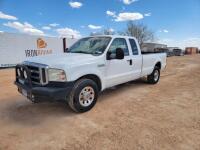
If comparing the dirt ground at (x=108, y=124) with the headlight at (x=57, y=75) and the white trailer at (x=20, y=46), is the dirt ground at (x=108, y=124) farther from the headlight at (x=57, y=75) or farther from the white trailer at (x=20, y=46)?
the white trailer at (x=20, y=46)

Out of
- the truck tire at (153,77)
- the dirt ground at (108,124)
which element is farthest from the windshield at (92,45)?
the truck tire at (153,77)

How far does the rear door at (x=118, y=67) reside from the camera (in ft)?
16.5

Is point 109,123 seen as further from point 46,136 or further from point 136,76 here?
point 136,76

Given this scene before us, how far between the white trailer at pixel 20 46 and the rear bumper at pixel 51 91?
13.9 m

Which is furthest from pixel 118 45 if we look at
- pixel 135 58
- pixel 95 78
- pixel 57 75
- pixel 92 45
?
pixel 57 75

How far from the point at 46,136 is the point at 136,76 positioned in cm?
384

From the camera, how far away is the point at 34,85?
4082 mm

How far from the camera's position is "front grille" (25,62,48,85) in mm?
3844

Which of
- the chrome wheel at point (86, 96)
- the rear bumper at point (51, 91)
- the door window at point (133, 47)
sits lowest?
the chrome wheel at point (86, 96)

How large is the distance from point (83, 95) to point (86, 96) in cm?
10

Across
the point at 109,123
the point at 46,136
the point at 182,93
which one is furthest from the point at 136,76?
the point at 46,136

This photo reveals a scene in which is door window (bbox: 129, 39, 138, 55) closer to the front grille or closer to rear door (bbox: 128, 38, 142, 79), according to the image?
rear door (bbox: 128, 38, 142, 79)

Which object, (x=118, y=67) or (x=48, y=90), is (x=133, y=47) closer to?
(x=118, y=67)

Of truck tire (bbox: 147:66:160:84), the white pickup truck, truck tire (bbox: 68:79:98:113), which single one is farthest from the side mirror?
truck tire (bbox: 147:66:160:84)
